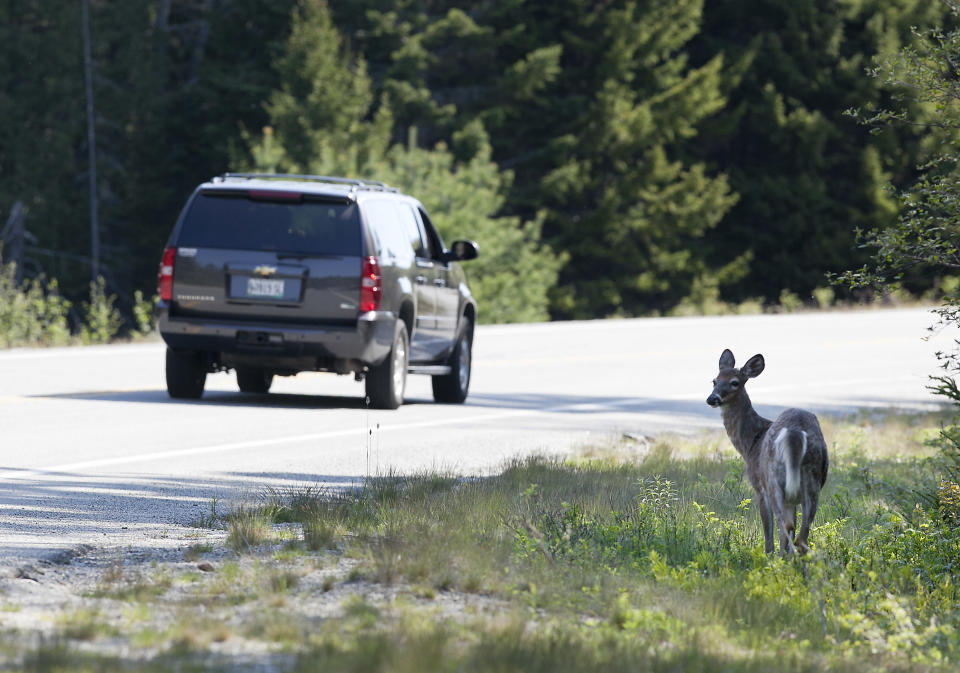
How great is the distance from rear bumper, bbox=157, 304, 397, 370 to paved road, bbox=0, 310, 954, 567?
60 centimetres

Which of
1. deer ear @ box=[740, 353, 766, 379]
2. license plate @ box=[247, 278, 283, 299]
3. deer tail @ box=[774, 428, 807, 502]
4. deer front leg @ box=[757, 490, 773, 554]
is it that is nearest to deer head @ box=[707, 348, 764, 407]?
deer ear @ box=[740, 353, 766, 379]

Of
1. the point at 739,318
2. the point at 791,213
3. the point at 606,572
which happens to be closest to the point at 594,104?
the point at 791,213

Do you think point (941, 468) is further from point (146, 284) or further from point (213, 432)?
point (146, 284)

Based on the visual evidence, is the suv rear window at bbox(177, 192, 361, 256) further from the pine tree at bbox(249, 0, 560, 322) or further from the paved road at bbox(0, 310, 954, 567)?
the pine tree at bbox(249, 0, 560, 322)

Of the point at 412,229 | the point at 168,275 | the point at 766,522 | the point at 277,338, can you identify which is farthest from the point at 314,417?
the point at 766,522

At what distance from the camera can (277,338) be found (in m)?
15.0

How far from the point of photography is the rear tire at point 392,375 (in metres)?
15.6

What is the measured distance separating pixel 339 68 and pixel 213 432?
3021cm

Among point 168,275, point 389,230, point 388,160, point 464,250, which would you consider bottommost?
point 168,275

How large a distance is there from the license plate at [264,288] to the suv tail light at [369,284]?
30.8 inches

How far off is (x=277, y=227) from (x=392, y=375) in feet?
6.16

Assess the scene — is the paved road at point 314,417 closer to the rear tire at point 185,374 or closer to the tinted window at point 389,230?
the rear tire at point 185,374

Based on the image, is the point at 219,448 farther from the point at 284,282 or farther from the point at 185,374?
the point at 185,374

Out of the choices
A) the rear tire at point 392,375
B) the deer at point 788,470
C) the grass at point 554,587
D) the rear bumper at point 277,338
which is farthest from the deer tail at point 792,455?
the rear tire at point 392,375
